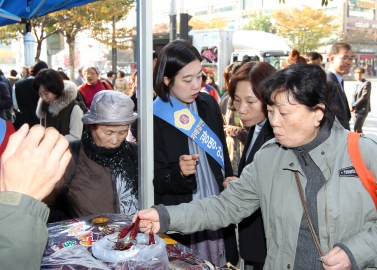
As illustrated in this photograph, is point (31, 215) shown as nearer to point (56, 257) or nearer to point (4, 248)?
point (4, 248)

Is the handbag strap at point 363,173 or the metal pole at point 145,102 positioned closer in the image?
the handbag strap at point 363,173

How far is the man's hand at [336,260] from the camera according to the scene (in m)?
1.66

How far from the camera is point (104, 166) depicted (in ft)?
8.04

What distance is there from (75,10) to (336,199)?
17.3 m

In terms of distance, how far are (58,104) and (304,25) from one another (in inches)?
1325

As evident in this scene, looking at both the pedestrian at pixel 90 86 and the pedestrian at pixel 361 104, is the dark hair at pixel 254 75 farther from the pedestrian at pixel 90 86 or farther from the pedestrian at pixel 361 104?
the pedestrian at pixel 361 104

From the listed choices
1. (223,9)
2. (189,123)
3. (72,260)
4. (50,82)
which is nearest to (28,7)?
(50,82)

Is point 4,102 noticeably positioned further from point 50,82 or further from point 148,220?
point 148,220

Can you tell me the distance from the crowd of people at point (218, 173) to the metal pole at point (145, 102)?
10cm

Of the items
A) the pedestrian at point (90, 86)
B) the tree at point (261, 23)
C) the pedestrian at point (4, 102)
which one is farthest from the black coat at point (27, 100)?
the tree at point (261, 23)

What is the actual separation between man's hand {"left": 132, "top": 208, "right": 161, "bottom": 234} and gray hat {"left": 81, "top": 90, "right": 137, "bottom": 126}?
0.88 m

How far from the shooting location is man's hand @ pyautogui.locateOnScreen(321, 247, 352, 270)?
1.66 meters

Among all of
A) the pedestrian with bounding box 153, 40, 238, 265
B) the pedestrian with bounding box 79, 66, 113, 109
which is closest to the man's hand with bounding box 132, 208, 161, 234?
the pedestrian with bounding box 153, 40, 238, 265

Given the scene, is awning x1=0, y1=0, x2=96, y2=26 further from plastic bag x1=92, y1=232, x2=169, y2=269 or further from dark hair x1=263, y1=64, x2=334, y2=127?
plastic bag x1=92, y1=232, x2=169, y2=269
